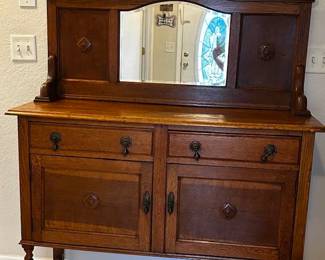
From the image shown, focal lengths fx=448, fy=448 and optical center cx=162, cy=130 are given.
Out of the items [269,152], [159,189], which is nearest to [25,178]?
[159,189]

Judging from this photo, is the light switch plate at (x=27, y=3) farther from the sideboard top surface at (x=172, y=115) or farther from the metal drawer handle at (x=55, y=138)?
the metal drawer handle at (x=55, y=138)

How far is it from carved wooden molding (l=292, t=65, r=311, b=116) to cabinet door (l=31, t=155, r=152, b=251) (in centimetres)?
65

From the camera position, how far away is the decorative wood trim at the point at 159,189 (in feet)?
5.40

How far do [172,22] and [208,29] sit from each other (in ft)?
0.52

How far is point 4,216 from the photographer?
2.26 meters

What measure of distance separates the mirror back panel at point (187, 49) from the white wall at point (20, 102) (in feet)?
0.27

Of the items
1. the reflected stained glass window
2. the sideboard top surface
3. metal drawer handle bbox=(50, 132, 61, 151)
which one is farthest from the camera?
the reflected stained glass window

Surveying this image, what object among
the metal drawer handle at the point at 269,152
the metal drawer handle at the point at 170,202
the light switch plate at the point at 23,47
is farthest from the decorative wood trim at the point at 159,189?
the light switch plate at the point at 23,47

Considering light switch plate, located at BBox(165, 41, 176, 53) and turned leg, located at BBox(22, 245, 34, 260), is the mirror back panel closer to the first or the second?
light switch plate, located at BBox(165, 41, 176, 53)

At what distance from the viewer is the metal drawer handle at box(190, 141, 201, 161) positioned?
1.63 m

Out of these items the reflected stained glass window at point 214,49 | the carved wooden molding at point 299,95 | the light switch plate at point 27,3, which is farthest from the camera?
the light switch plate at point 27,3

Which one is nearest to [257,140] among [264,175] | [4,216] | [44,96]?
[264,175]

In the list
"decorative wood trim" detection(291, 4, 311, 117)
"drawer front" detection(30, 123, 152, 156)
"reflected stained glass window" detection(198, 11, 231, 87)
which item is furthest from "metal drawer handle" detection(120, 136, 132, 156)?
"decorative wood trim" detection(291, 4, 311, 117)

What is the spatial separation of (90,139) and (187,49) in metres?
0.60
